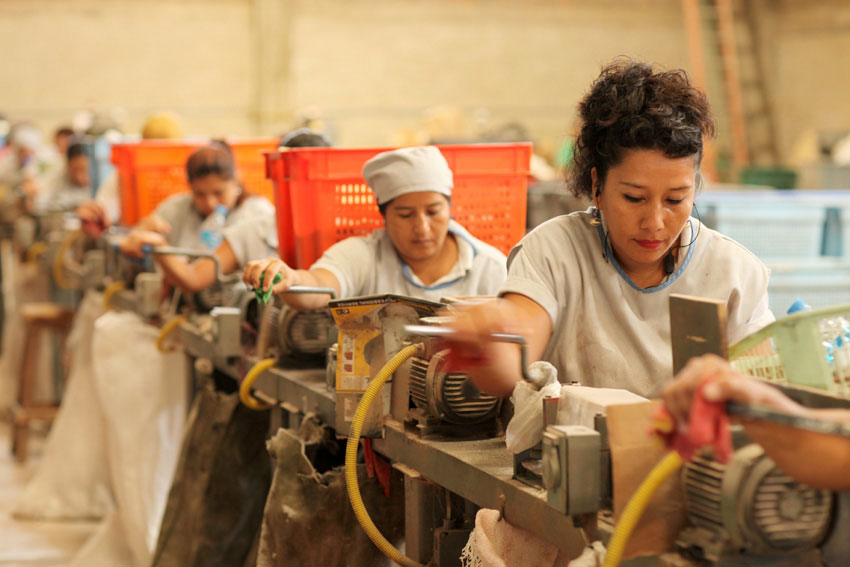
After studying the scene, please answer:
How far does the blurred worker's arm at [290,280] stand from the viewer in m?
2.30

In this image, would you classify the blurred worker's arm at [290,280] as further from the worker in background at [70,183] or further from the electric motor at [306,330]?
the worker in background at [70,183]

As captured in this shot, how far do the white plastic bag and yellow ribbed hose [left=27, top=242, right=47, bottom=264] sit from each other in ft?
14.4

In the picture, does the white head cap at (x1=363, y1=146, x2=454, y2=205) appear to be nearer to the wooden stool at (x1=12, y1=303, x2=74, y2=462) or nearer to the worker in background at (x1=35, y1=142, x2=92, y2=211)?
the wooden stool at (x1=12, y1=303, x2=74, y2=462)

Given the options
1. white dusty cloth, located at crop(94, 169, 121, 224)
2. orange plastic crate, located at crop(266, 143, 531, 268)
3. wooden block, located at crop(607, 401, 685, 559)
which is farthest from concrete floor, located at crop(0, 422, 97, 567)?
wooden block, located at crop(607, 401, 685, 559)

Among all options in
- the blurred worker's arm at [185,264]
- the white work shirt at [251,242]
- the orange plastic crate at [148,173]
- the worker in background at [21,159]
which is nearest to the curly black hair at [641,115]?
the blurred worker's arm at [185,264]

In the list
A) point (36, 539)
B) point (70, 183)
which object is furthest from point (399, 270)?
point (70, 183)

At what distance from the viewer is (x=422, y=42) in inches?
466

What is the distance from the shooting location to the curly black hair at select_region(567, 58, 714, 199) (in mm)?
1673

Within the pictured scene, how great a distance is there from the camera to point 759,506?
1164 millimetres

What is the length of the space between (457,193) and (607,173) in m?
1.13

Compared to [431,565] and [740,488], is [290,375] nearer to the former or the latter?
[431,565]

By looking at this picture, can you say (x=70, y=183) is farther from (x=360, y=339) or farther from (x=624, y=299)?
(x=624, y=299)

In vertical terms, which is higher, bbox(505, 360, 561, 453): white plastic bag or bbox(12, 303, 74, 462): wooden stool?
bbox(505, 360, 561, 453): white plastic bag

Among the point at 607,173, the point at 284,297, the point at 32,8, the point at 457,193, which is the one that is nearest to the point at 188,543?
the point at 284,297
